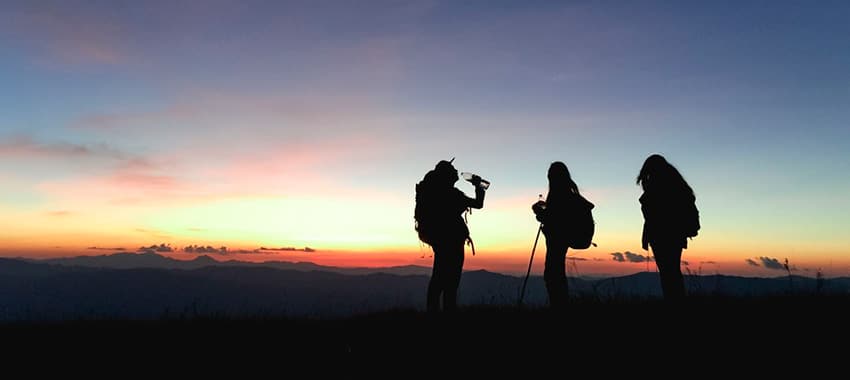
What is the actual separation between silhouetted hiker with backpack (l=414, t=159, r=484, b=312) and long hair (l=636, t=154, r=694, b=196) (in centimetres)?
259

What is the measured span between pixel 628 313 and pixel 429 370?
3392 millimetres

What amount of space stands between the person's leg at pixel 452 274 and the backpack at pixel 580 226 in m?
1.68

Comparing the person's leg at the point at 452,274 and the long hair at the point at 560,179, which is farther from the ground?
the long hair at the point at 560,179

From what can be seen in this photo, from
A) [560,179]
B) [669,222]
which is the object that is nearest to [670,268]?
[669,222]

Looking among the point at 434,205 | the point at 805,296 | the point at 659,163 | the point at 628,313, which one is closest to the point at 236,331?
the point at 434,205

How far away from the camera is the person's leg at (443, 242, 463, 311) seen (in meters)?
8.11

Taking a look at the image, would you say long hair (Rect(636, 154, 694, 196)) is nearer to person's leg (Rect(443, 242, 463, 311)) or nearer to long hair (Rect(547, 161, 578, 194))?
long hair (Rect(547, 161, 578, 194))

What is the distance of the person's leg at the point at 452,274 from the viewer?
811 cm

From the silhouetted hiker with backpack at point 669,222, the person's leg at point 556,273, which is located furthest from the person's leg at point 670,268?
the person's leg at point 556,273

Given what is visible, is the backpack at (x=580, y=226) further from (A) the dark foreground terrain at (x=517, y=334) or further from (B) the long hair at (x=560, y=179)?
(A) the dark foreground terrain at (x=517, y=334)

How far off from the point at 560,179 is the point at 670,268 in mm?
2082

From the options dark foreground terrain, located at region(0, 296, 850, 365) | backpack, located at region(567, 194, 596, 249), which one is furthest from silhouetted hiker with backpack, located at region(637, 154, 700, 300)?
backpack, located at region(567, 194, 596, 249)

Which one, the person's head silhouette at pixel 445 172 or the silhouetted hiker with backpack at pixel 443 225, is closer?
the silhouetted hiker with backpack at pixel 443 225

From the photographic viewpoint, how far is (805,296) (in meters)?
8.14
